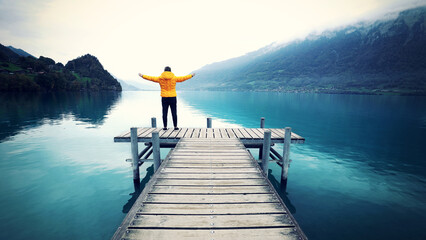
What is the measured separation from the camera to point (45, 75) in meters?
94.9

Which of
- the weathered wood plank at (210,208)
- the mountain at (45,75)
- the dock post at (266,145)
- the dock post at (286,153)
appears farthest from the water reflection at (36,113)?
the mountain at (45,75)

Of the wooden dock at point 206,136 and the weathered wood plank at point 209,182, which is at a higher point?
the wooden dock at point 206,136

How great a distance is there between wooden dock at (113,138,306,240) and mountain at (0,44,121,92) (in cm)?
11454

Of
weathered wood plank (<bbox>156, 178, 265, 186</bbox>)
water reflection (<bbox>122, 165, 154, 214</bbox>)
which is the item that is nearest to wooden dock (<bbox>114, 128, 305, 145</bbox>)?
water reflection (<bbox>122, 165, 154, 214</bbox>)

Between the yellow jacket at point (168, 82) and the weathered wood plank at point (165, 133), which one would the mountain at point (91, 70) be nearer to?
the weathered wood plank at point (165, 133)

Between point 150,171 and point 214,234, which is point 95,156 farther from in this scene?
point 214,234

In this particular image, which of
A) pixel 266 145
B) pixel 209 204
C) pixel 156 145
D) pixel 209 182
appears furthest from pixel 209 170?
pixel 266 145

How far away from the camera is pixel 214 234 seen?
3123mm

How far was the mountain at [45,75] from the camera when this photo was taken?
82188 millimetres

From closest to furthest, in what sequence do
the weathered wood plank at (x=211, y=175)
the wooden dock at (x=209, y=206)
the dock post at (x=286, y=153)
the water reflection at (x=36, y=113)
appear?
the wooden dock at (x=209, y=206) < the weathered wood plank at (x=211, y=175) < the dock post at (x=286, y=153) < the water reflection at (x=36, y=113)

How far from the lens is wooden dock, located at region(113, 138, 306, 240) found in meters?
3.18

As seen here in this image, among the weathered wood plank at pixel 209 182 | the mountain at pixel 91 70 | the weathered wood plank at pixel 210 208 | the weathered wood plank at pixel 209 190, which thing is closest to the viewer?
the weathered wood plank at pixel 210 208

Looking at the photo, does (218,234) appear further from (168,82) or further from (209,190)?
(168,82)

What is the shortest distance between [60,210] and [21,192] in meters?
3.15
